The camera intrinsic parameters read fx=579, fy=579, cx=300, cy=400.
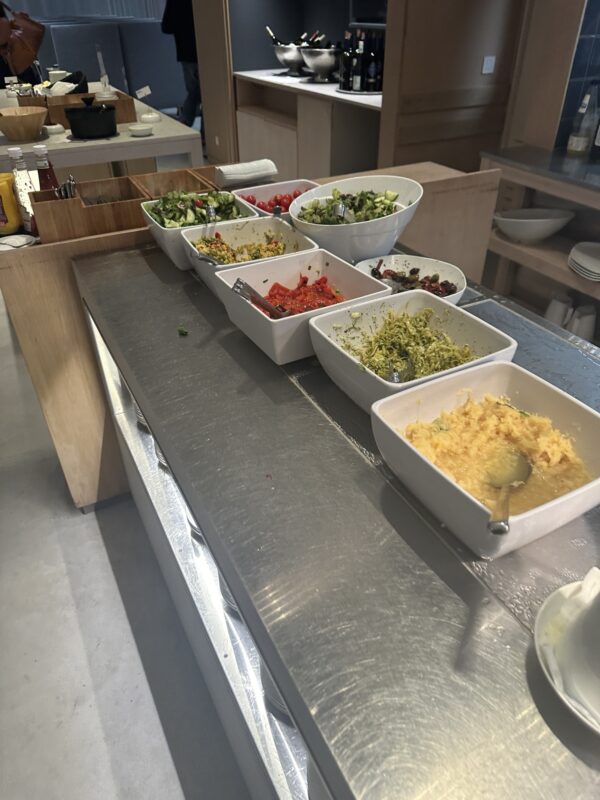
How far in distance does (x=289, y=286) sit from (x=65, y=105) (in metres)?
2.65

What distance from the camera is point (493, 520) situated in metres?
0.55

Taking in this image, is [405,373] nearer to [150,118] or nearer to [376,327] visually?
[376,327]

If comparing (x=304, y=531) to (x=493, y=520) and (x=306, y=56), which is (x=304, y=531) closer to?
(x=493, y=520)

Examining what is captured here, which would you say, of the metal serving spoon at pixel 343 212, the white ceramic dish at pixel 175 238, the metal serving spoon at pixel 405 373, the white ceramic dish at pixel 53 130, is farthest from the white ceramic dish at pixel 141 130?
the metal serving spoon at pixel 405 373

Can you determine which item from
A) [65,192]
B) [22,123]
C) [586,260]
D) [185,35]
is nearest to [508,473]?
[65,192]

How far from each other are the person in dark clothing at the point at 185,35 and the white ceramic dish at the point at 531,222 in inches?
134

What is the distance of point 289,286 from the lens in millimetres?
1082

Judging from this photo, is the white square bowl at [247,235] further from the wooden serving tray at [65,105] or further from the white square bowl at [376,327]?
the wooden serving tray at [65,105]

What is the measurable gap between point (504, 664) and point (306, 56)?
12.7 ft

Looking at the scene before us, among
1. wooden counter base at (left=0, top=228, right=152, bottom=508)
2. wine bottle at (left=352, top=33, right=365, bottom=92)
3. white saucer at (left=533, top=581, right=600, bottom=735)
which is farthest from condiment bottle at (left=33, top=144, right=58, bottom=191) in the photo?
wine bottle at (left=352, top=33, right=365, bottom=92)

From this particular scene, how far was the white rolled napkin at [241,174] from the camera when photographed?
152 cm

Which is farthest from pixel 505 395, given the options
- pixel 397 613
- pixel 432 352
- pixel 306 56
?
pixel 306 56

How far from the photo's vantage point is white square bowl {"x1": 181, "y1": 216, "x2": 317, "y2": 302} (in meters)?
1.14

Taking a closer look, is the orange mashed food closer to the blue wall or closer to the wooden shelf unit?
the wooden shelf unit
